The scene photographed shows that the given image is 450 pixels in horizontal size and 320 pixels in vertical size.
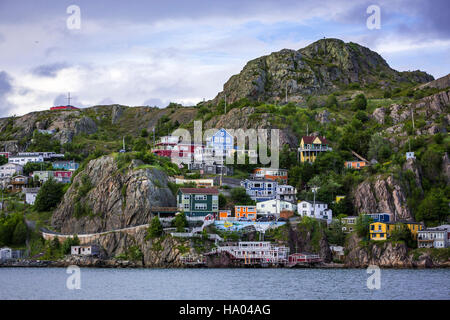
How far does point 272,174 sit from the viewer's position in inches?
4245

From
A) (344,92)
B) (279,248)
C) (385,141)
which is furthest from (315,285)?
(344,92)

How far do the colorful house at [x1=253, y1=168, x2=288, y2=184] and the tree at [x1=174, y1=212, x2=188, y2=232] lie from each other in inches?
945

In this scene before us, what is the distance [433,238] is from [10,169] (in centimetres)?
7844

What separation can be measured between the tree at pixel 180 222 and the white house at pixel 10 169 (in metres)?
50.6

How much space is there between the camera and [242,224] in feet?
282

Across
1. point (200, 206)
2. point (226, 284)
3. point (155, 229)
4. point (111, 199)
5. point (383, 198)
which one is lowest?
point (226, 284)

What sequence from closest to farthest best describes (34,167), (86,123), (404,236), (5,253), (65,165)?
(404,236), (5,253), (34,167), (65,165), (86,123)

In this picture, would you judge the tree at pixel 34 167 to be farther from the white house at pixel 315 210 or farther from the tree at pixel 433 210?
the tree at pixel 433 210

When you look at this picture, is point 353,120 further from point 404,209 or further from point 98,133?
point 98,133

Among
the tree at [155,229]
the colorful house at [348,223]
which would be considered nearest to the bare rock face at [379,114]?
the colorful house at [348,223]

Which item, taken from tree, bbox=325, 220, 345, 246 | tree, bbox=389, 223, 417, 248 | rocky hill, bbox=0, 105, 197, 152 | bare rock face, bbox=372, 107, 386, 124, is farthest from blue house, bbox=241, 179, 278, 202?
rocky hill, bbox=0, 105, 197, 152

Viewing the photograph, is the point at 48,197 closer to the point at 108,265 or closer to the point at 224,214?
the point at 108,265

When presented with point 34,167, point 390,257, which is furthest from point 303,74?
point 390,257
